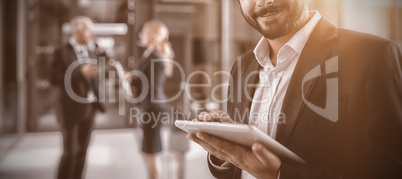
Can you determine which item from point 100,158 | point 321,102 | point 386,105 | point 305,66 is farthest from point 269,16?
point 100,158

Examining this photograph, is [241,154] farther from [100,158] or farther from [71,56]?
[100,158]

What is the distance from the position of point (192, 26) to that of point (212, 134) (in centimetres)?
170

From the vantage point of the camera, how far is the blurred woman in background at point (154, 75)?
1.95 meters

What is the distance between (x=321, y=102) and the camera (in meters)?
0.93

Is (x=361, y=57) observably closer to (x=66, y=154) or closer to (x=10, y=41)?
(x=66, y=154)

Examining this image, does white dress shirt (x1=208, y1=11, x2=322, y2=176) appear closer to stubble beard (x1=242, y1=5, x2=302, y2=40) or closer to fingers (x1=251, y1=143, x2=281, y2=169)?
stubble beard (x1=242, y1=5, x2=302, y2=40)

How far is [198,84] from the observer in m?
1.70

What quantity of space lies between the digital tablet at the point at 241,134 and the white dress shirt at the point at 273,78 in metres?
0.20

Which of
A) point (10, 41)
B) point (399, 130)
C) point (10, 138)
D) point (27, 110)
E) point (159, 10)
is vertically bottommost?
point (10, 138)

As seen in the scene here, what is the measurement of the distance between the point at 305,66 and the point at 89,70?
52.2 inches

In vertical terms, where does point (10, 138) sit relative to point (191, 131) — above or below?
below

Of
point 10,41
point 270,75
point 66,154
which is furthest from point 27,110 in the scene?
point 270,75

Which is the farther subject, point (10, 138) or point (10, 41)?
point (10, 138)

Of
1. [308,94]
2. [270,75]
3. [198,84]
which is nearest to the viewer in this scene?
[308,94]
